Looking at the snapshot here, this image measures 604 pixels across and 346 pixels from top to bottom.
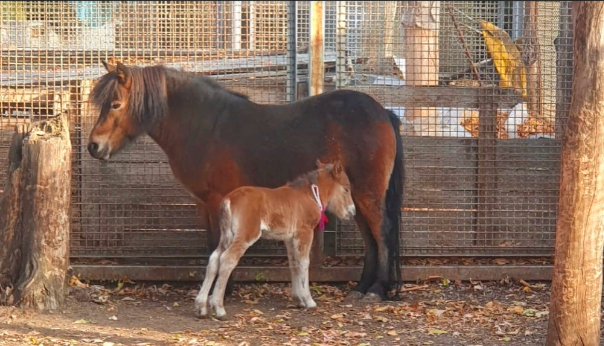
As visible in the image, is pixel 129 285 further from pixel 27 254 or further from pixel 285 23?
pixel 285 23

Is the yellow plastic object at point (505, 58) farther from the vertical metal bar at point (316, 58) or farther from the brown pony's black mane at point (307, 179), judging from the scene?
the brown pony's black mane at point (307, 179)

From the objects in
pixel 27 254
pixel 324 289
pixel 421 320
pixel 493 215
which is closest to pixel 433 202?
pixel 493 215

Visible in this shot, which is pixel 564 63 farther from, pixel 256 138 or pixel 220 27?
pixel 220 27

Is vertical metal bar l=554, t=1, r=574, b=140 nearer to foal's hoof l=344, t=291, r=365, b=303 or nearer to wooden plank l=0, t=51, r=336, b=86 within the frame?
wooden plank l=0, t=51, r=336, b=86

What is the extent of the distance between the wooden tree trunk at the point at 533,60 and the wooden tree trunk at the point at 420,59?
3.29 feet

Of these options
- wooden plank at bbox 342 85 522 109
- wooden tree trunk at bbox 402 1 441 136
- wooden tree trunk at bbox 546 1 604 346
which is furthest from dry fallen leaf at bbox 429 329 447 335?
wooden plank at bbox 342 85 522 109

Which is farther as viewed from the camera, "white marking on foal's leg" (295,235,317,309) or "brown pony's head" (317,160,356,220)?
"brown pony's head" (317,160,356,220)

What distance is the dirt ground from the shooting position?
21.1 feet

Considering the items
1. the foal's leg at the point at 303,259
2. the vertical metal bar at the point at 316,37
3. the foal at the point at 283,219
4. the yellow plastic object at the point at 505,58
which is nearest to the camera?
the foal at the point at 283,219

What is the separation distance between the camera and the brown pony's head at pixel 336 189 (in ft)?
25.2

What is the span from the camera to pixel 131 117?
784 cm

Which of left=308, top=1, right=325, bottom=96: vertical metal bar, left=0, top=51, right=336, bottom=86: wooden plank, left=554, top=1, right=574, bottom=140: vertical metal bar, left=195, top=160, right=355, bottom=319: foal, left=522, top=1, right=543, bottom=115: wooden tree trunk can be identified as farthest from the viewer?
left=522, top=1, right=543, bottom=115: wooden tree trunk

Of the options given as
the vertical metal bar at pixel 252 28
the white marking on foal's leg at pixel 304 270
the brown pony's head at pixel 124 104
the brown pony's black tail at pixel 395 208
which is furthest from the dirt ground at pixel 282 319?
the vertical metal bar at pixel 252 28

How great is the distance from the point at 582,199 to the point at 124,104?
4291 millimetres
